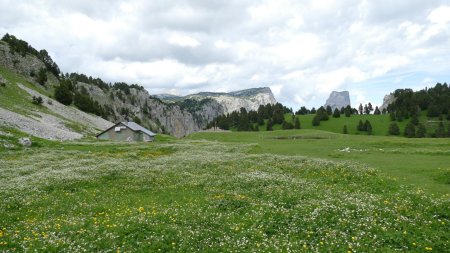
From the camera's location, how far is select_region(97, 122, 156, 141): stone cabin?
336 ft

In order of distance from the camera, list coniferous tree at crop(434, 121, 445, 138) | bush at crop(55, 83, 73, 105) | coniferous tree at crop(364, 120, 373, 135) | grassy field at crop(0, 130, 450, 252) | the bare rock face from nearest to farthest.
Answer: grassy field at crop(0, 130, 450, 252) < the bare rock face < bush at crop(55, 83, 73, 105) < coniferous tree at crop(434, 121, 445, 138) < coniferous tree at crop(364, 120, 373, 135)

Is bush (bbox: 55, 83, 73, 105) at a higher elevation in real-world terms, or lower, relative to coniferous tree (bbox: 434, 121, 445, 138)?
higher

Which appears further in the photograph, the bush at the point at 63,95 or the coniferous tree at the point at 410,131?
the coniferous tree at the point at 410,131

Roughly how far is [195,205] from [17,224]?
10.0m

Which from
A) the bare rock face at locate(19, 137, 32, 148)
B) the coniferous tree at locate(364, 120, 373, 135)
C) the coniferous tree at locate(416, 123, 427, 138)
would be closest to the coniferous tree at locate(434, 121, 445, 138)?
the coniferous tree at locate(416, 123, 427, 138)

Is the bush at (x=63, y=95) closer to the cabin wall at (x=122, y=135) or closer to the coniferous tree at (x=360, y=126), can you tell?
the cabin wall at (x=122, y=135)

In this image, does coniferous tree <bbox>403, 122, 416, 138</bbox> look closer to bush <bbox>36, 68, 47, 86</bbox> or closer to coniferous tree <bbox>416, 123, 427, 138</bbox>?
coniferous tree <bbox>416, 123, 427, 138</bbox>

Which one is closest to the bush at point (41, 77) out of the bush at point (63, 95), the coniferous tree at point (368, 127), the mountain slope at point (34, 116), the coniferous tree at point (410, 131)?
the mountain slope at point (34, 116)

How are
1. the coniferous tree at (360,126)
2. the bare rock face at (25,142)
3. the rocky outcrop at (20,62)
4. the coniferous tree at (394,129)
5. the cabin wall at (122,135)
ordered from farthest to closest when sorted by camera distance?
the coniferous tree at (360,126)
the coniferous tree at (394,129)
the rocky outcrop at (20,62)
the cabin wall at (122,135)
the bare rock face at (25,142)

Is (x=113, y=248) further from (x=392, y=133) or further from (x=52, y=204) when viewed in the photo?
(x=392, y=133)

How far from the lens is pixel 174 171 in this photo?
36.3 meters

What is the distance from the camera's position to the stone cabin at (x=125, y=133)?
102m

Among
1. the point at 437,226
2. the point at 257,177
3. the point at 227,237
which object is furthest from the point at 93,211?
the point at 437,226

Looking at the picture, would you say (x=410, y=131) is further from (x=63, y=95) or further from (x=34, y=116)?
(x=63, y=95)
